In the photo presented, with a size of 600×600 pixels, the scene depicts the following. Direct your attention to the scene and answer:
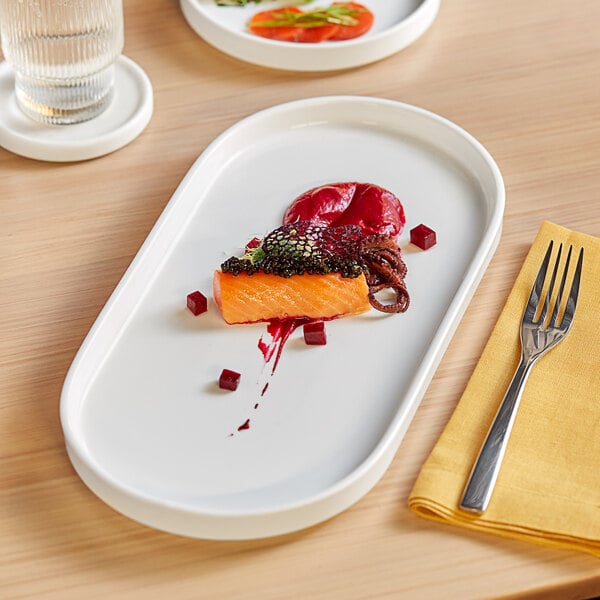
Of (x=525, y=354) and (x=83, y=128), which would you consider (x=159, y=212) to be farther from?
(x=525, y=354)

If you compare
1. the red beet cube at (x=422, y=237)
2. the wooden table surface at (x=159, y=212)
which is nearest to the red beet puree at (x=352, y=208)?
the red beet cube at (x=422, y=237)

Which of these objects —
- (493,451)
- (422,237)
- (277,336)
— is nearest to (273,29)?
(422,237)

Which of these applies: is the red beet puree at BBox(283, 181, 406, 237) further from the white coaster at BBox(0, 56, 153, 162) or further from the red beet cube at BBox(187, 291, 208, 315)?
the white coaster at BBox(0, 56, 153, 162)

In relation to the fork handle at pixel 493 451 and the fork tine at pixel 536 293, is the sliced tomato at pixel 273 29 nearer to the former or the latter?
the fork tine at pixel 536 293

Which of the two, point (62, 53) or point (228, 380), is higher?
point (62, 53)

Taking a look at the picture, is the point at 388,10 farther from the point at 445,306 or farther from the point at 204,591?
the point at 204,591
